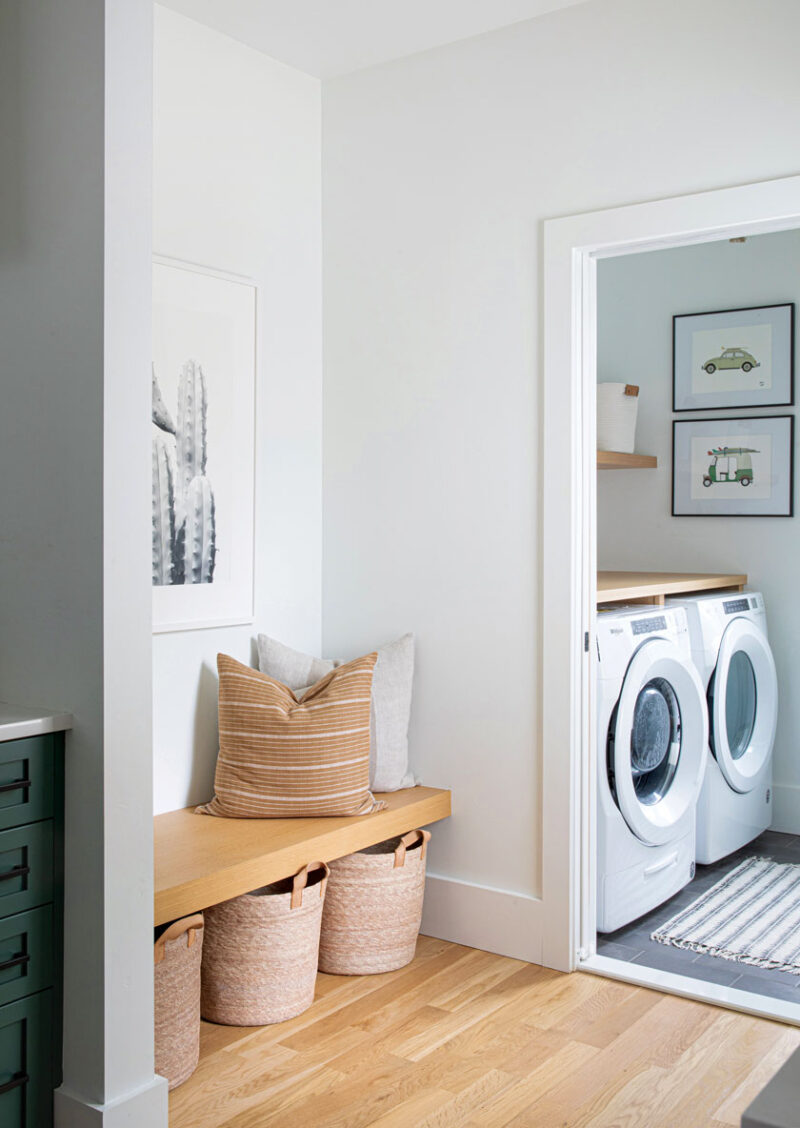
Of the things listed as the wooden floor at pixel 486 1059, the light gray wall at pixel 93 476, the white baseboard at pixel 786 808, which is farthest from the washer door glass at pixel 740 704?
the light gray wall at pixel 93 476

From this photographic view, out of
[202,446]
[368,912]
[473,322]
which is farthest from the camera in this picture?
[473,322]

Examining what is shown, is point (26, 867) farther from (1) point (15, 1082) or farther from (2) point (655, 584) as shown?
(2) point (655, 584)

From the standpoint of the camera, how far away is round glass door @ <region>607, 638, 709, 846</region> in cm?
309

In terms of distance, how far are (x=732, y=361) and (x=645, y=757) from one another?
1704 mm

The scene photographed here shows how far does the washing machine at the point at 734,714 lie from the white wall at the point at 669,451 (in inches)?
4.3

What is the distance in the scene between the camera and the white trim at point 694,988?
264 centimetres

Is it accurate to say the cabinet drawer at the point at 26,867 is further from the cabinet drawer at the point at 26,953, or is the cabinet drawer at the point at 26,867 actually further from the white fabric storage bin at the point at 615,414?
the white fabric storage bin at the point at 615,414

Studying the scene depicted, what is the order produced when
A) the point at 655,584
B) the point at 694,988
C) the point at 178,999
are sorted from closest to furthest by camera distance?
the point at 178,999, the point at 694,988, the point at 655,584

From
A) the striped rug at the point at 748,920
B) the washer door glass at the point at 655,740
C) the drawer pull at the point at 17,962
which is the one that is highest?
the washer door glass at the point at 655,740

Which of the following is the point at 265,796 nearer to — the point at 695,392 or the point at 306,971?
the point at 306,971

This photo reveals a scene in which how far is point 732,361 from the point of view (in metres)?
4.14

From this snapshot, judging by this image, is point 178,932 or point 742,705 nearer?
point 178,932

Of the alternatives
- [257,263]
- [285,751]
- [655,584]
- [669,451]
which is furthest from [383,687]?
[669,451]

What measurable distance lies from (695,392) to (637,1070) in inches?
104
